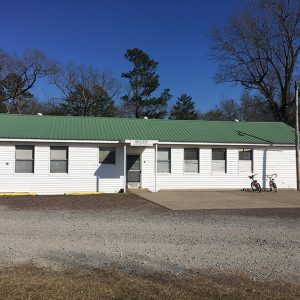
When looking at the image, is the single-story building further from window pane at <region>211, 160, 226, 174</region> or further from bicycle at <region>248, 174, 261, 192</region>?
bicycle at <region>248, 174, 261, 192</region>

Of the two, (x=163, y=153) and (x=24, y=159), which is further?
(x=163, y=153)

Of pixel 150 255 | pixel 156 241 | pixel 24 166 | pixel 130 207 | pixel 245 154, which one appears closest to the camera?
pixel 150 255

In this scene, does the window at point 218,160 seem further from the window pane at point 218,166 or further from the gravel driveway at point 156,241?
the gravel driveway at point 156,241

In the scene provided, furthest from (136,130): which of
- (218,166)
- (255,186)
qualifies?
(255,186)

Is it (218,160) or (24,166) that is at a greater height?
(218,160)

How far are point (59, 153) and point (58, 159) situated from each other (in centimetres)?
31

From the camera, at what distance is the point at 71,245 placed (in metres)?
7.82

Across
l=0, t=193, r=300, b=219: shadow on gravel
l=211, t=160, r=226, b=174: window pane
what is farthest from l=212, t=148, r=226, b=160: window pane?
l=0, t=193, r=300, b=219: shadow on gravel

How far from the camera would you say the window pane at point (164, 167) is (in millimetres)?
22281

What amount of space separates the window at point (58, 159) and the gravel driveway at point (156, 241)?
26.4ft

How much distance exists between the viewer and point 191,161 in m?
22.7

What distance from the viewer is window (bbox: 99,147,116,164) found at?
21141mm

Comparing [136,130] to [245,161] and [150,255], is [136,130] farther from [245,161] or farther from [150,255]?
[150,255]

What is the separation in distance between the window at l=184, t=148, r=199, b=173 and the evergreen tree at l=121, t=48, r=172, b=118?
2768 centimetres
